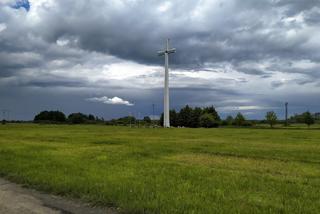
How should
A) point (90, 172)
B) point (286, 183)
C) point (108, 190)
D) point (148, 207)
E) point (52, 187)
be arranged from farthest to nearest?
point (90, 172)
point (286, 183)
point (52, 187)
point (108, 190)
point (148, 207)

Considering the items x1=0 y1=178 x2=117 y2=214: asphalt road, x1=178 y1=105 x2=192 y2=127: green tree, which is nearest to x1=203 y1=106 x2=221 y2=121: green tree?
x1=178 y1=105 x2=192 y2=127: green tree

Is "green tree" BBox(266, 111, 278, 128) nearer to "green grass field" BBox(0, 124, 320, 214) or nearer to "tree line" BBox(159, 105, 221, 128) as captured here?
"tree line" BBox(159, 105, 221, 128)

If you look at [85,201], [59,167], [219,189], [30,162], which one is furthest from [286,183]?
[30,162]

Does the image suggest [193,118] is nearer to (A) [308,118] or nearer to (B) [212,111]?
(B) [212,111]

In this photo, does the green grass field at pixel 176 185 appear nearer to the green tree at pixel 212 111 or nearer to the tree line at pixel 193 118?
the tree line at pixel 193 118

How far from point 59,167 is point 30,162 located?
8.57 feet

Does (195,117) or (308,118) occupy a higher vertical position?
(195,117)

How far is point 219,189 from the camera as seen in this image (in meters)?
11.8

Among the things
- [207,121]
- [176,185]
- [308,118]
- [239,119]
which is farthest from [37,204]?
[239,119]

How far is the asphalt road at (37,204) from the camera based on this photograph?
9.37m

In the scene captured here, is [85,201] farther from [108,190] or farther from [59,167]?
[59,167]

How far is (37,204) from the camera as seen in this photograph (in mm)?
10141

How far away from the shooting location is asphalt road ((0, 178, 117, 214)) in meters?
9.37

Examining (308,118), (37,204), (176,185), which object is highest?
(308,118)
